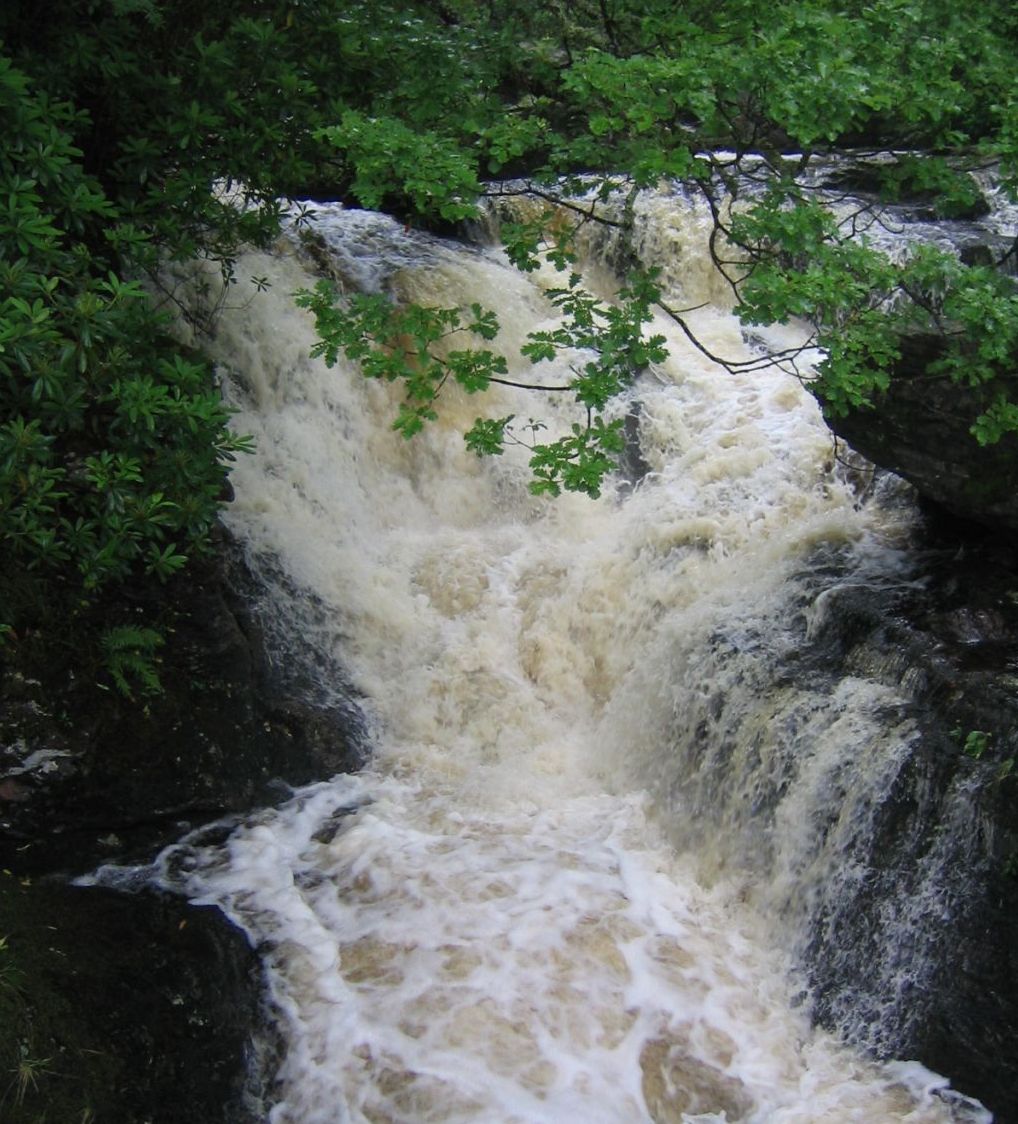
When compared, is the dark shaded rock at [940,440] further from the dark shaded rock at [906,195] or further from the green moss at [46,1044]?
the green moss at [46,1044]

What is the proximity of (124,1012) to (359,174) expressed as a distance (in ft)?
12.3

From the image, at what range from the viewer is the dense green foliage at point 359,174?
492cm

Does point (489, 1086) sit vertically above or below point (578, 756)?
below

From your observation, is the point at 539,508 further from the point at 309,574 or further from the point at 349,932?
the point at 349,932

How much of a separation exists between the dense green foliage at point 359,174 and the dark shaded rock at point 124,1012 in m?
1.34

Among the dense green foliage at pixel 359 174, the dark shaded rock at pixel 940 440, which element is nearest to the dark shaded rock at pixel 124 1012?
the dense green foliage at pixel 359 174

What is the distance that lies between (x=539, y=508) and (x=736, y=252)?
4.12m

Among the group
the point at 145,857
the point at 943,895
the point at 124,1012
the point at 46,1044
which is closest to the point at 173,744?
the point at 145,857

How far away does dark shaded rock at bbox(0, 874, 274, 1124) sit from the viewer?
4.46 meters

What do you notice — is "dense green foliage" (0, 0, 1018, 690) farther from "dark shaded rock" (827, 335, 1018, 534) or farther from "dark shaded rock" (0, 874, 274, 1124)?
"dark shaded rock" (0, 874, 274, 1124)

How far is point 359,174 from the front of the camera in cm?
493

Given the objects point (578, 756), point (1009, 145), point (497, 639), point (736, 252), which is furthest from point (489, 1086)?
point (736, 252)

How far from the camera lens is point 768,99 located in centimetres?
480

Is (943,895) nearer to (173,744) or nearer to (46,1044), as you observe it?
(46,1044)
